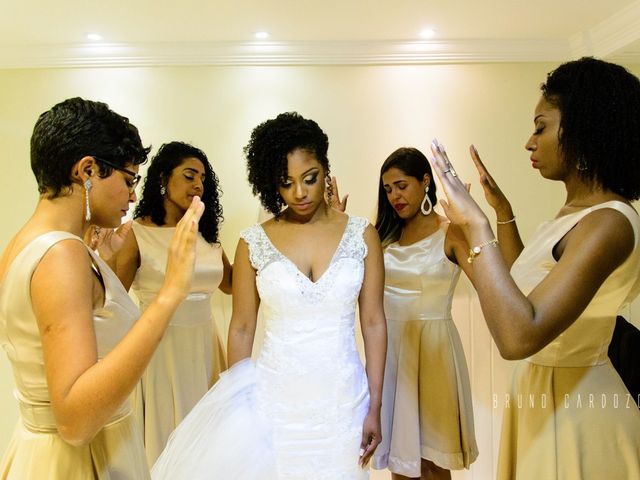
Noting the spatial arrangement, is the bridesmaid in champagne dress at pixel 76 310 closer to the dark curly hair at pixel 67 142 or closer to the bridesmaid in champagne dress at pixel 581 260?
the dark curly hair at pixel 67 142

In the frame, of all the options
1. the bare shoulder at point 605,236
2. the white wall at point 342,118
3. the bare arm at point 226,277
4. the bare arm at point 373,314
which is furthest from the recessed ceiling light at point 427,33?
the bare shoulder at point 605,236

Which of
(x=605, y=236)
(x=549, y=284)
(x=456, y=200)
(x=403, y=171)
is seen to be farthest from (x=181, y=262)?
(x=403, y=171)

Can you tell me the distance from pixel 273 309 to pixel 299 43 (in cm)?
171

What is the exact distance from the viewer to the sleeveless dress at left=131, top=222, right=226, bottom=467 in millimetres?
2131

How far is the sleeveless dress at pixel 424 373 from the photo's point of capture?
205 centimetres

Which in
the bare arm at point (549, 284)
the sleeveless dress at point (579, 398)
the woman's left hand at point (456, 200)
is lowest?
the sleeveless dress at point (579, 398)

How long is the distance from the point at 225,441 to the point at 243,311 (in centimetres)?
41

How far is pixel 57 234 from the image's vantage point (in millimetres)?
910

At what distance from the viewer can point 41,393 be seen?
96 centimetres

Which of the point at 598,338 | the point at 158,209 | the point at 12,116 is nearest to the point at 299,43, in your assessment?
the point at 158,209

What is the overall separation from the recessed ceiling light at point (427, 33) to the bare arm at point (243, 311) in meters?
1.65

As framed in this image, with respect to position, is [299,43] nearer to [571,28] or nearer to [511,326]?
[571,28]

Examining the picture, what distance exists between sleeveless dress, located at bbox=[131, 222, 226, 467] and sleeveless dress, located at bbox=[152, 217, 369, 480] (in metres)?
0.61

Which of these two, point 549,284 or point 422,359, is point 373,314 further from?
point 549,284
